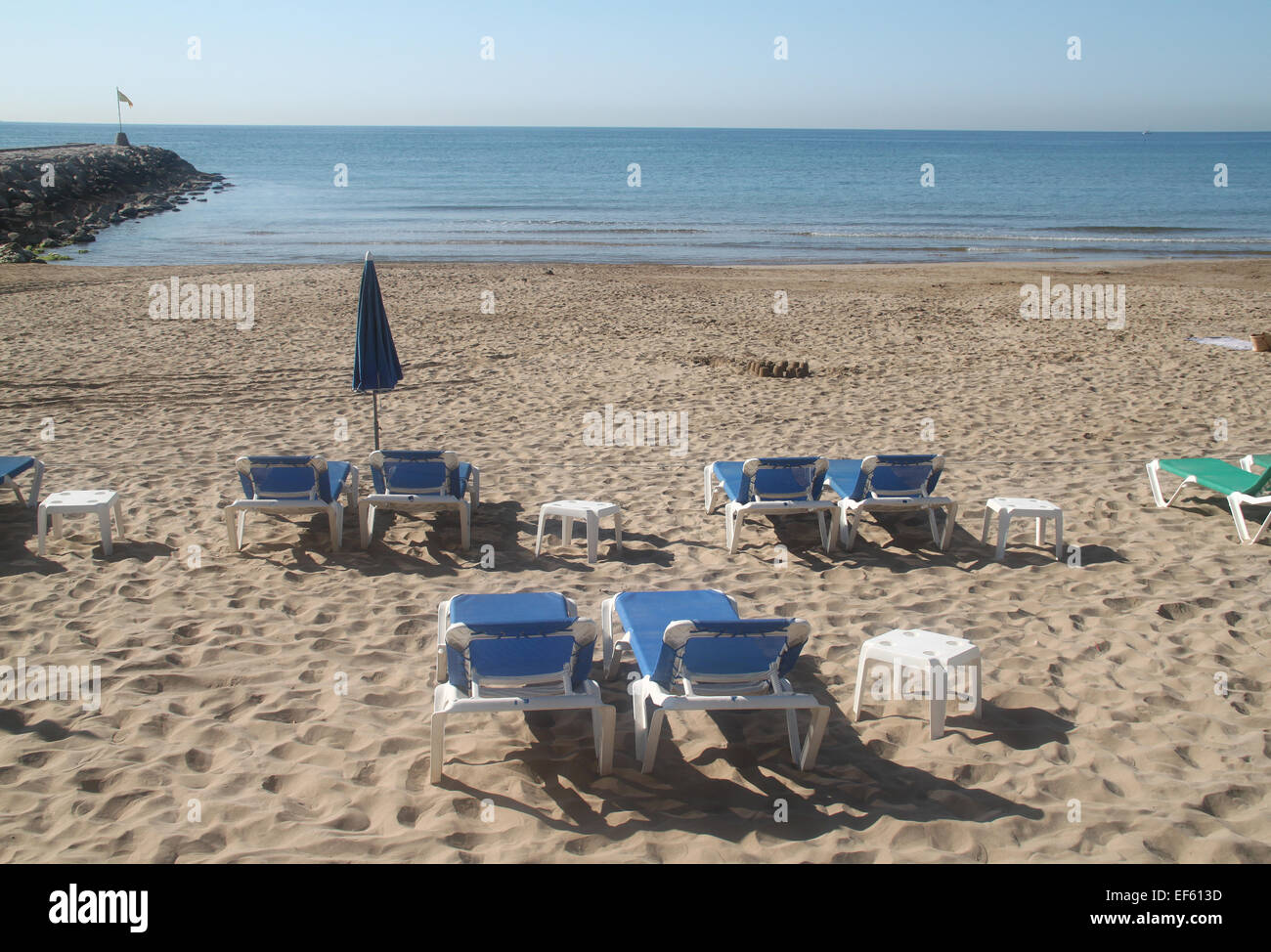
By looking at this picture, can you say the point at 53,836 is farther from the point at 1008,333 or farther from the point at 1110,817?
the point at 1008,333

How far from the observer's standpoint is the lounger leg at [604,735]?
4.09 metres

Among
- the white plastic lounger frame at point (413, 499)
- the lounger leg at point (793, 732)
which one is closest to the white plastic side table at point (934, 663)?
the lounger leg at point (793, 732)

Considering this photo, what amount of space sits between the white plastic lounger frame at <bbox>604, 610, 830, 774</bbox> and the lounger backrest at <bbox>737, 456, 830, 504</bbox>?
2762 mm

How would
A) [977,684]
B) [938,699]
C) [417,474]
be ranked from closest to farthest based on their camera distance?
[938,699] → [977,684] → [417,474]

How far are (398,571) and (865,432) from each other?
549 cm

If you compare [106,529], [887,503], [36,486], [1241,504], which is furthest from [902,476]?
[36,486]

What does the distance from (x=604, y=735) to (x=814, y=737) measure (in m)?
0.94

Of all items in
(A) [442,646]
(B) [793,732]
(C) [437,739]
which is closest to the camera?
(C) [437,739]

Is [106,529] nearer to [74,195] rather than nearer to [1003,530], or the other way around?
[1003,530]

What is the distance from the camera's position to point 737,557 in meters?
6.87

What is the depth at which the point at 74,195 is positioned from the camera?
1555 inches

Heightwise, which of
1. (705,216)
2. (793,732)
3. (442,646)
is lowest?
(793,732)

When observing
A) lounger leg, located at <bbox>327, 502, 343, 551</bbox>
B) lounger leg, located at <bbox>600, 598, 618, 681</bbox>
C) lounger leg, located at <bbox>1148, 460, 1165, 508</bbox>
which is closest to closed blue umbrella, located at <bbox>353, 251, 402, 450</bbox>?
lounger leg, located at <bbox>327, 502, 343, 551</bbox>
